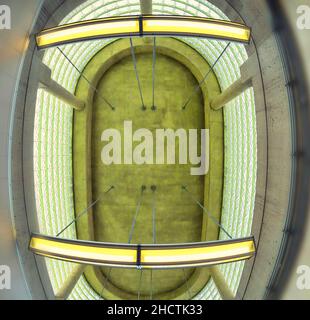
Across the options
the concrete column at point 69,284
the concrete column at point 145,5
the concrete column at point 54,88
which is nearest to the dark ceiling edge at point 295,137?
the concrete column at point 145,5

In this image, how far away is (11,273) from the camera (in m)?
6.13

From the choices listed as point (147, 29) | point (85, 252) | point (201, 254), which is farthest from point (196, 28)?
point (85, 252)

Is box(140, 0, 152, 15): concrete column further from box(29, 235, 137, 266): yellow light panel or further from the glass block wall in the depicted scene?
box(29, 235, 137, 266): yellow light panel

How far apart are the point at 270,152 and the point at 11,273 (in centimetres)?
725

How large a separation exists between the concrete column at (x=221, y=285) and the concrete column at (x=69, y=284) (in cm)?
594

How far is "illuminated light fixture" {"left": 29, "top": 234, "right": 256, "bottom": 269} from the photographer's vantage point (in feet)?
14.7

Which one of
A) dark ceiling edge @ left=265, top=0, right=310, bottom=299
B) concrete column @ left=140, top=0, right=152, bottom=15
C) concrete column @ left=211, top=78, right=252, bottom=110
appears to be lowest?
dark ceiling edge @ left=265, top=0, right=310, bottom=299

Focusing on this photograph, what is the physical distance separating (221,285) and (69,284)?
613 cm

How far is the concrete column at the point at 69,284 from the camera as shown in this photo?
29.9 feet

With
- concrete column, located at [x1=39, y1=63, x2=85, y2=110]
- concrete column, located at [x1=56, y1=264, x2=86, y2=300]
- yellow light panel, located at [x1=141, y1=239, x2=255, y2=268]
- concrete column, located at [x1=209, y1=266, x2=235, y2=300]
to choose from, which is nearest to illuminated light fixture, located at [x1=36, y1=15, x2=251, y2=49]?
concrete column, located at [x1=39, y1=63, x2=85, y2=110]

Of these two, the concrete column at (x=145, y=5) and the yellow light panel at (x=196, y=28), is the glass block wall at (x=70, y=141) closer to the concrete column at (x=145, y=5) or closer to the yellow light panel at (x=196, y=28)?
the concrete column at (x=145, y=5)

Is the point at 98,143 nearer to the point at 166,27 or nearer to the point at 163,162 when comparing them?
the point at 163,162

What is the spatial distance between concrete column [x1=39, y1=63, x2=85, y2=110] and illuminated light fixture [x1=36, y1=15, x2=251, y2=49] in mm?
1815

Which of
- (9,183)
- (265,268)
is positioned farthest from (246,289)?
(9,183)
